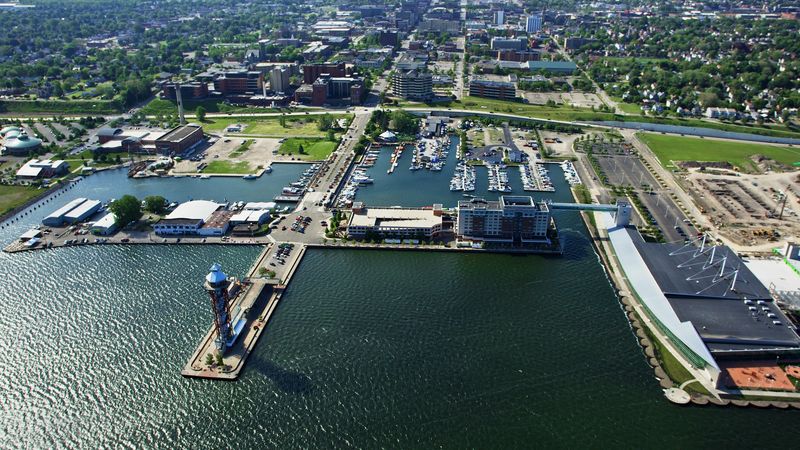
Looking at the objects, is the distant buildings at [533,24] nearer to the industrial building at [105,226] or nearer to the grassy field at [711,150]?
the grassy field at [711,150]

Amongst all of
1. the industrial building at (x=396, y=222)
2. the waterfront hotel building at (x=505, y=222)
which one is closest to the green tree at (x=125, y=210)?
the industrial building at (x=396, y=222)

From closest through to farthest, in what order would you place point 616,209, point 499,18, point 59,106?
point 616,209
point 59,106
point 499,18

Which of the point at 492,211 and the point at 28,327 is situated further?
the point at 492,211

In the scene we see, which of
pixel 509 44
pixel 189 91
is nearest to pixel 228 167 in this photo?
pixel 189 91

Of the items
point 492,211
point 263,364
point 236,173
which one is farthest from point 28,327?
point 492,211

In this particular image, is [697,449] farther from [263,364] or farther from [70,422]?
[70,422]

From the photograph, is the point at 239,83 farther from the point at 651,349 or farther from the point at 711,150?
the point at 651,349
